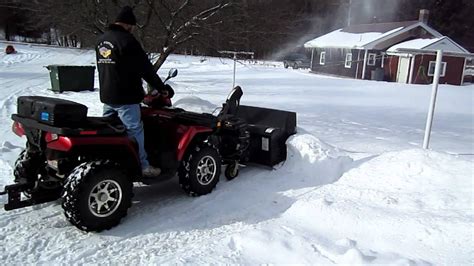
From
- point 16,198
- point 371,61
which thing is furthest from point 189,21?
point 371,61

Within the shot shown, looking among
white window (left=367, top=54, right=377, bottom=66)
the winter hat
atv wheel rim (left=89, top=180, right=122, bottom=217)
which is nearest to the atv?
atv wheel rim (left=89, top=180, right=122, bottom=217)

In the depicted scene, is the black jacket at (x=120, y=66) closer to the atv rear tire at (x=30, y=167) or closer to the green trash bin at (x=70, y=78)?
the atv rear tire at (x=30, y=167)

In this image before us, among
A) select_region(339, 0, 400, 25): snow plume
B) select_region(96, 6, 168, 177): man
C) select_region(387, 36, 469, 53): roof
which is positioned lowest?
select_region(96, 6, 168, 177): man

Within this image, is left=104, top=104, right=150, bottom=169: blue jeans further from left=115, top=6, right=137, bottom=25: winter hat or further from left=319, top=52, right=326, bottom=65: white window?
left=319, top=52, right=326, bottom=65: white window

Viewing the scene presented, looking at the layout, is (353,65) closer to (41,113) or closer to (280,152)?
(280,152)

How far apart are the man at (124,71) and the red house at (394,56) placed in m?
24.9

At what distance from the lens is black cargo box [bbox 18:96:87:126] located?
372 cm

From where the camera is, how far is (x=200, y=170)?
5.02 m

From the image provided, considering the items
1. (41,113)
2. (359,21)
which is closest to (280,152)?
(41,113)

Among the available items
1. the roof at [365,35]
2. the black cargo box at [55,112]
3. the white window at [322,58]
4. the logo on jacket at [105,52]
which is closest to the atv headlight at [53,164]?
the black cargo box at [55,112]

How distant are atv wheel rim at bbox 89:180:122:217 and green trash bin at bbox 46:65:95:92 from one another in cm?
1105

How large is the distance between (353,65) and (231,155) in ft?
93.1

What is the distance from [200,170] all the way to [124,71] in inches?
60.6

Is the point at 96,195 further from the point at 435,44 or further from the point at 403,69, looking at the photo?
the point at 403,69
